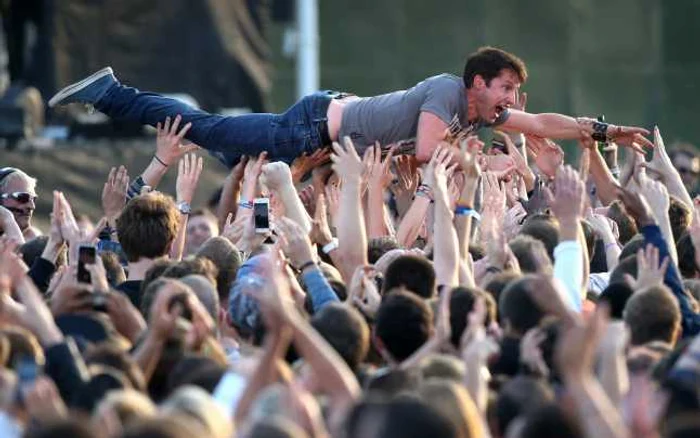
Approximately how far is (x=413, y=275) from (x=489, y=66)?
2.66 meters

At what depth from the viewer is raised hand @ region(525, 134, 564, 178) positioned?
35.3 ft

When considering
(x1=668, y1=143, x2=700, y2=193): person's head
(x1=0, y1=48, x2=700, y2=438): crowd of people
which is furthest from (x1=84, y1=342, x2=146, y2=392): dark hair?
(x1=668, y1=143, x2=700, y2=193): person's head

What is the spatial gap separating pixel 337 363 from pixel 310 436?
49 cm

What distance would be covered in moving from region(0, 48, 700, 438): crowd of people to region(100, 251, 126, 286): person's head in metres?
0.01

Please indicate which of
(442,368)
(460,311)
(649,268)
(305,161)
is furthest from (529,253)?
(305,161)

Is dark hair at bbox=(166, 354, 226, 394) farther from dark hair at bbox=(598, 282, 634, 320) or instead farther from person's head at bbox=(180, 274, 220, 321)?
dark hair at bbox=(598, 282, 634, 320)

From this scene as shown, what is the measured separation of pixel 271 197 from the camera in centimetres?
998

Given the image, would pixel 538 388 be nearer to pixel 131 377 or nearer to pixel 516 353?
pixel 516 353

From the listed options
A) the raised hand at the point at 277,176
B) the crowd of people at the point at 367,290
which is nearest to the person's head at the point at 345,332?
the crowd of people at the point at 367,290

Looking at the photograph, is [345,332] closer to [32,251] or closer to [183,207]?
[32,251]

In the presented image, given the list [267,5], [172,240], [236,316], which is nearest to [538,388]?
[236,316]

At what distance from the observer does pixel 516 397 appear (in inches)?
229

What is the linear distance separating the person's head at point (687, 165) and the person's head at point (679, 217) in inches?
192

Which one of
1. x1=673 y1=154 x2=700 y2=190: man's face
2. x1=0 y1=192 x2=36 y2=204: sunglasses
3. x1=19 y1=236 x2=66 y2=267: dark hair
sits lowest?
x1=673 y1=154 x2=700 y2=190: man's face
